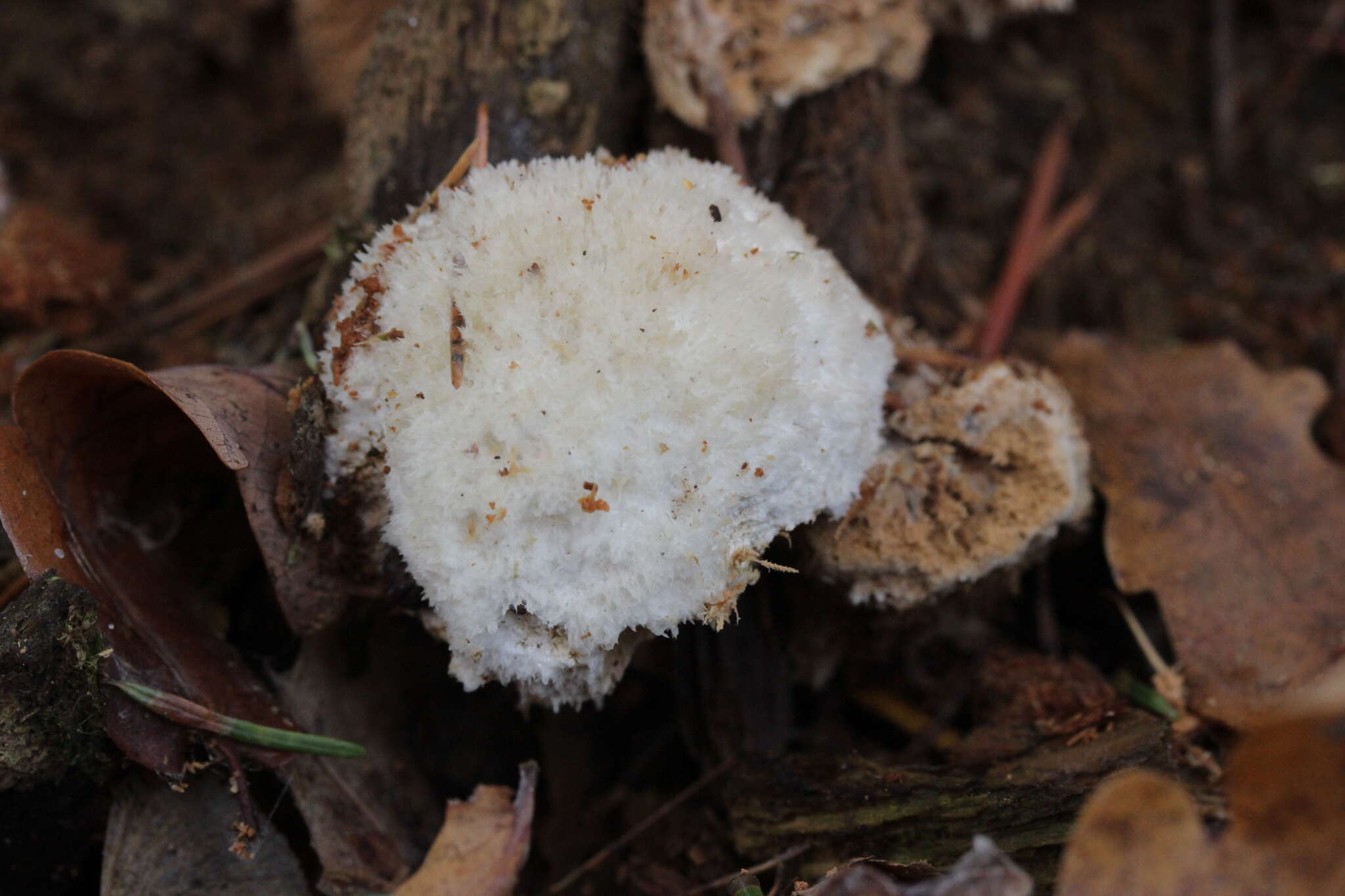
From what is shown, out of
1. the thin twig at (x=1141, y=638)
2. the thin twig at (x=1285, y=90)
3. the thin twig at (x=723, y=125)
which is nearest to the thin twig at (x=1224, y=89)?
the thin twig at (x=1285, y=90)

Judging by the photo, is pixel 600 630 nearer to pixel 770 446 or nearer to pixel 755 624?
pixel 770 446

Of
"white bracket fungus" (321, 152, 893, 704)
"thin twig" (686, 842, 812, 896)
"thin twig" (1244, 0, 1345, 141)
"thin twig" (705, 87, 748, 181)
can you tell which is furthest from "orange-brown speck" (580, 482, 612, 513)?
"thin twig" (1244, 0, 1345, 141)

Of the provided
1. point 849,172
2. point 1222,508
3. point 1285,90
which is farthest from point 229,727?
point 1285,90

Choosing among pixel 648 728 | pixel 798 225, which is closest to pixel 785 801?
pixel 648 728

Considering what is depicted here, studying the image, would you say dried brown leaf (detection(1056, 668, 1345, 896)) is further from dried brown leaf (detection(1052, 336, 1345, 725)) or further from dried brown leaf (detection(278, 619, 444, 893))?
dried brown leaf (detection(278, 619, 444, 893))

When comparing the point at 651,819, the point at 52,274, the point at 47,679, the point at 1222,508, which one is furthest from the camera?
the point at 52,274

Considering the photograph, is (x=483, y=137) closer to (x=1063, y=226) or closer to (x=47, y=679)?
(x=47, y=679)

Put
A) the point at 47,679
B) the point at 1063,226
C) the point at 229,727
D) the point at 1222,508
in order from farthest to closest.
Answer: the point at 1063,226, the point at 1222,508, the point at 229,727, the point at 47,679
